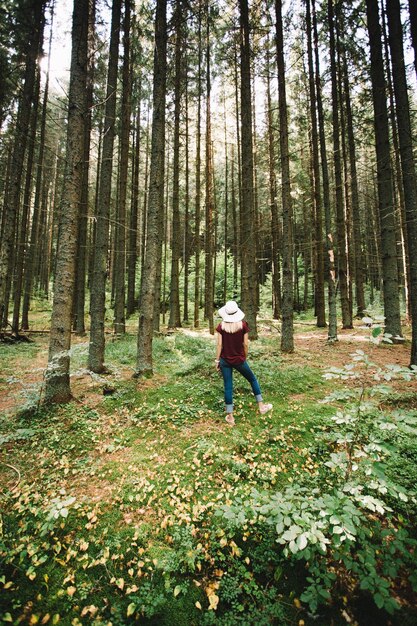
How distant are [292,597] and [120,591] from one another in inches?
69.1

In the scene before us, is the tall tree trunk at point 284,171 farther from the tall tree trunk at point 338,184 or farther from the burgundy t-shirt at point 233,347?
the burgundy t-shirt at point 233,347

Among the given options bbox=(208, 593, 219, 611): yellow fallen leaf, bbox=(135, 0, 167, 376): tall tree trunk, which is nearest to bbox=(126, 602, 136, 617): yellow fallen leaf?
bbox=(208, 593, 219, 611): yellow fallen leaf

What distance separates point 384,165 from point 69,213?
1001 centimetres

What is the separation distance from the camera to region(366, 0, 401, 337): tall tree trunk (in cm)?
880

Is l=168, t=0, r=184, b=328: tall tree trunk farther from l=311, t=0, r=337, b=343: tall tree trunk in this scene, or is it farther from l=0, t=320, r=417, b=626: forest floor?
l=0, t=320, r=417, b=626: forest floor

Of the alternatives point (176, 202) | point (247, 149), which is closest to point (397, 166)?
point (247, 149)

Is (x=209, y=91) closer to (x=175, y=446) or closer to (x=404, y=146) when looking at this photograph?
(x=404, y=146)

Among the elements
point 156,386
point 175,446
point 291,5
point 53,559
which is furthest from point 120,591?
point 291,5

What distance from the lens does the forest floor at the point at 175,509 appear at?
2697mm

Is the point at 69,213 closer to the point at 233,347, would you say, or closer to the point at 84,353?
the point at 84,353

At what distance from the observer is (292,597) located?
2811 mm

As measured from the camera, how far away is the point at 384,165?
9414mm

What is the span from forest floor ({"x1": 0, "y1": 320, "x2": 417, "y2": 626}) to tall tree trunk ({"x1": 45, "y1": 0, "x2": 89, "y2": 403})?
469 millimetres

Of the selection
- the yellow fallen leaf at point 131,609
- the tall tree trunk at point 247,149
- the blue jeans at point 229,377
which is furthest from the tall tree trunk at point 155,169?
the yellow fallen leaf at point 131,609
